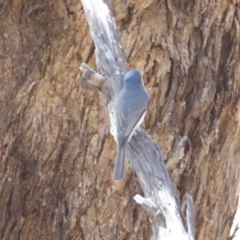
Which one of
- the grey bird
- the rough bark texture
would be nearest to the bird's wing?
the grey bird

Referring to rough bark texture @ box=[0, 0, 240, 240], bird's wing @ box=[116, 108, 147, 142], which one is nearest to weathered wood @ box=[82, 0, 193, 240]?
bird's wing @ box=[116, 108, 147, 142]

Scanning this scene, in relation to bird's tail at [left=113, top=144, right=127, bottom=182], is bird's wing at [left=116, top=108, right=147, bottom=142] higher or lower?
higher

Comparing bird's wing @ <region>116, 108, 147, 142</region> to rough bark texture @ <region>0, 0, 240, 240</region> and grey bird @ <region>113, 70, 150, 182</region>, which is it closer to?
grey bird @ <region>113, 70, 150, 182</region>

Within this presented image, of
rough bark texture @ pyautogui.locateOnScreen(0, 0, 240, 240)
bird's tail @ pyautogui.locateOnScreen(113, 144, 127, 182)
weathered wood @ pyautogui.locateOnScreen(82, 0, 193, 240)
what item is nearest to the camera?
weathered wood @ pyautogui.locateOnScreen(82, 0, 193, 240)

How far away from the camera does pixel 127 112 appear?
12.0ft

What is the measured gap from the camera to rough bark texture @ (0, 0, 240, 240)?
4082 mm

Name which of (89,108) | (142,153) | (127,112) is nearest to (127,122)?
(127,112)

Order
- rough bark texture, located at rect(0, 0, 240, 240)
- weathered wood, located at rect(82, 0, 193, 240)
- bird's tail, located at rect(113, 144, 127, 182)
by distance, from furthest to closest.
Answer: rough bark texture, located at rect(0, 0, 240, 240) < bird's tail, located at rect(113, 144, 127, 182) < weathered wood, located at rect(82, 0, 193, 240)

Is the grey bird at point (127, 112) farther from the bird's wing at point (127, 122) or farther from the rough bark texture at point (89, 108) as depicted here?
the rough bark texture at point (89, 108)

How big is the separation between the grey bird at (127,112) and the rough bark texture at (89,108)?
37 cm

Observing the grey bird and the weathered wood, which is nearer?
the weathered wood

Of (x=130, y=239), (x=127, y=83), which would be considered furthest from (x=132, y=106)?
(x=130, y=239)

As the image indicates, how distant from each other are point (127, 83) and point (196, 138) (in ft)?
2.58

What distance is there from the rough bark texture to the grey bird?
37 centimetres
